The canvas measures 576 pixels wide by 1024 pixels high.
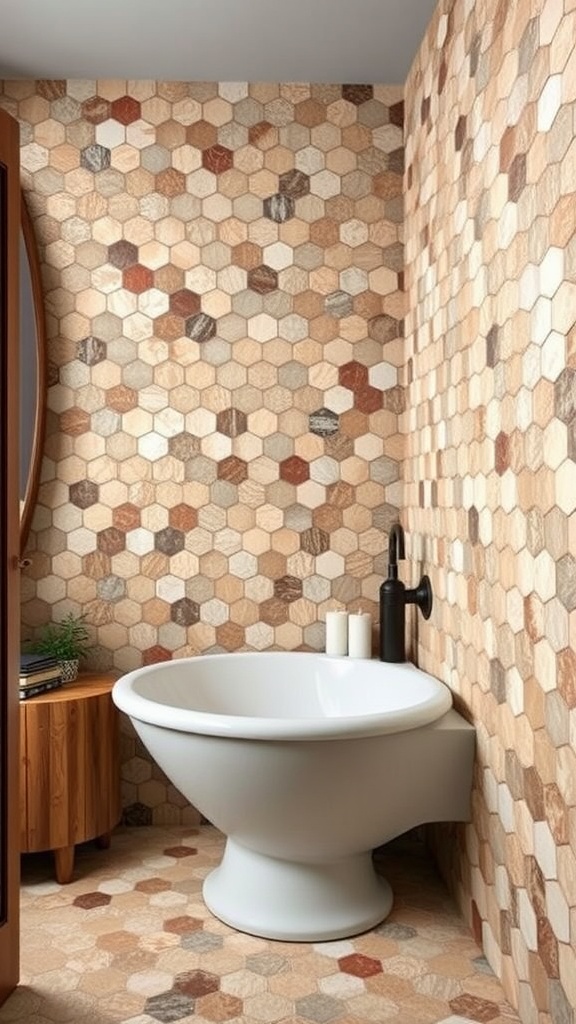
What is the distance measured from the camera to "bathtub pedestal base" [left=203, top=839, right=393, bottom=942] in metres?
2.28

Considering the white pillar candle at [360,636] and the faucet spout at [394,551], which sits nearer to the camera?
the faucet spout at [394,551]

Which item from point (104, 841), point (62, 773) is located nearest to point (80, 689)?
point (62, 773)

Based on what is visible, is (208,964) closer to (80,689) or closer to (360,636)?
(80,689)

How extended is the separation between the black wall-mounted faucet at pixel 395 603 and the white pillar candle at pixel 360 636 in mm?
69

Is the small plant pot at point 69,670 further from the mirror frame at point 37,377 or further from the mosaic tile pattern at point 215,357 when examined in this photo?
the mirror frame at point 37,377

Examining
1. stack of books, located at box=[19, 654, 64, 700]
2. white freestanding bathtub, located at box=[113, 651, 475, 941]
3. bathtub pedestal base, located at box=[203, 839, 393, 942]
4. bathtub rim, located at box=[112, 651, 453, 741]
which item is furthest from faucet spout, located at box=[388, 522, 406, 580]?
stack of books, located at box=[19, 654, 64, 700]

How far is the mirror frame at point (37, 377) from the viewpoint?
Result: 298 cm

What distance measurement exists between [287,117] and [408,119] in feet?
1.25

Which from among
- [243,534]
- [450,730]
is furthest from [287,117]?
[450,730]

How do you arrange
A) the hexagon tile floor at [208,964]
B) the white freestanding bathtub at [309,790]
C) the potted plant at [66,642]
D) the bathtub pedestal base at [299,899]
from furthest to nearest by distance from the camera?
the potted plant at [66,642] < the bathtub pedestal base at [299,899] < the white freestanding bathtub at [309,790] < the hexagon tile floor at [208,964]

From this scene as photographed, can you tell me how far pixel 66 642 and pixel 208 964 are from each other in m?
1.10

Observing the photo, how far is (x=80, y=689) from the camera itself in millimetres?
2785

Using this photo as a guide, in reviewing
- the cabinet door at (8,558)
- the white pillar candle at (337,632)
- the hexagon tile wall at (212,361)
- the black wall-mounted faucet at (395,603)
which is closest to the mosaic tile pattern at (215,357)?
the hexagon tile wall at (212,361)

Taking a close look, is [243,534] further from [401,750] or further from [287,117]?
[287,117]
